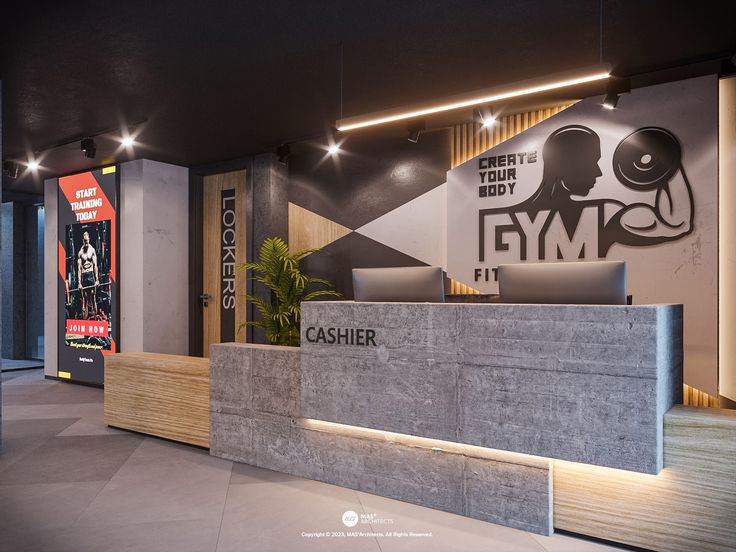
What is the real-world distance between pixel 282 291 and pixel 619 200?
3.53 m

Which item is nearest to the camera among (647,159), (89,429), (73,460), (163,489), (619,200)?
(163,489)

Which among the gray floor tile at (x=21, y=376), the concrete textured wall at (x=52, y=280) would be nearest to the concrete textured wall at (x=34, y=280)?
the gray floor tile at (x=21, y=376)

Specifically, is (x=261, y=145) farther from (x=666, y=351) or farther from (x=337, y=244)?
(x=666, y=351)

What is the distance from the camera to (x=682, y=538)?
8.27 feet

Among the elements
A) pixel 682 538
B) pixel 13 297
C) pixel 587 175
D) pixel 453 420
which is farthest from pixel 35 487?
pixel 13 297

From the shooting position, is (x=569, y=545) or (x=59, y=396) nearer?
(x=569, y=545)

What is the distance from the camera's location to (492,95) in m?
3.71

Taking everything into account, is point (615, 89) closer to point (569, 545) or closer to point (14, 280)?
point (569, 545)

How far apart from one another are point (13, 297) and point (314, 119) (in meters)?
7.48

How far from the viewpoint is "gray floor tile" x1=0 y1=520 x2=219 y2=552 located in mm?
2604

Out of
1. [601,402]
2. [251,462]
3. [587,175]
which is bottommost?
[251,462]

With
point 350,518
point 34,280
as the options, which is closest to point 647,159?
point 350,518

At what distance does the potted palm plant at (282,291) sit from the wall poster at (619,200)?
5.65 feet

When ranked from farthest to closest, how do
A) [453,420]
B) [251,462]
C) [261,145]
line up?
1. [261,145]
2. [251,462]
3. [453,420]
